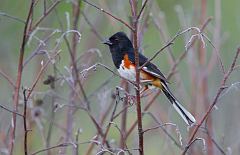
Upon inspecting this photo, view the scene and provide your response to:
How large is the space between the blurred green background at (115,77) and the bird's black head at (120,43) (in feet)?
0.37

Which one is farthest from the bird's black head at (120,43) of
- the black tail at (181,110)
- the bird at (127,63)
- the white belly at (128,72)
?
the black tail at (181,110)

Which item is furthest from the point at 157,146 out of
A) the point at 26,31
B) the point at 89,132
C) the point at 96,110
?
the point at 26,31

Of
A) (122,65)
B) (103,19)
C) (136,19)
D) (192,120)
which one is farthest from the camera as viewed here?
(103,19)

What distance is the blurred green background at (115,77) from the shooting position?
12.7 ft

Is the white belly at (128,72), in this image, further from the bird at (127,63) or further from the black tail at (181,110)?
the black tail at (181,110)

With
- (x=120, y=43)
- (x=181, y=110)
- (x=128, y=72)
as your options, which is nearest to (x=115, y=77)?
(x=120, y=43)

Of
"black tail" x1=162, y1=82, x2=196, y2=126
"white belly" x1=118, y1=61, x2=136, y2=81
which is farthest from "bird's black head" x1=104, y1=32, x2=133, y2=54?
"black tail" x1=162, y1=82, x2=196, y2=126

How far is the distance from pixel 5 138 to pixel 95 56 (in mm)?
1226

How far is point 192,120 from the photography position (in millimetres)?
Answer: 3266

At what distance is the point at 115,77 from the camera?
6.64 m

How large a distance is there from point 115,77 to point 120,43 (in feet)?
9.06

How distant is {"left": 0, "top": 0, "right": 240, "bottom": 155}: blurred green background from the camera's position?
3.86 m

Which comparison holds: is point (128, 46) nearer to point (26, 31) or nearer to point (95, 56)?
point (95, 56)

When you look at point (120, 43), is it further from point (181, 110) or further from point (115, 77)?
point (115, 77)
